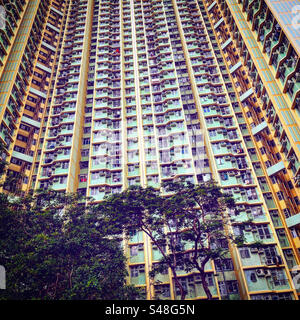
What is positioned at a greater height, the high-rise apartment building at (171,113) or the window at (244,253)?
the high-rise apartment building at (171,113)

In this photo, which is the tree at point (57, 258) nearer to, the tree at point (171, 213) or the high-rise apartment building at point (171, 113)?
the tree at point (171, 213)

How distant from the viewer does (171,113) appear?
95.7 feet

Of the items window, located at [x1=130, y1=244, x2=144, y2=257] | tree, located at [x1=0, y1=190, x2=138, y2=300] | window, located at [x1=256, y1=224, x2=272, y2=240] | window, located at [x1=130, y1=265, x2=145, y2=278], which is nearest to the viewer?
tree, located at [x1=0, y1=190, x2=138, y2=300]

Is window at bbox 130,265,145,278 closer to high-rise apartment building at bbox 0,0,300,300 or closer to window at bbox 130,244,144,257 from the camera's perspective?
high-rise apartment building at bbox 0,0,300,300

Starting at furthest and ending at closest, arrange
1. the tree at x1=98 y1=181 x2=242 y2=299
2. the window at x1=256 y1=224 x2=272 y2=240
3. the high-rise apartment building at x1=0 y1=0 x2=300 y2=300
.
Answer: the window at x1=256 y1=224 x2=272 y2=240 < the high-rise apartment building at x1=0 y1=0 x2=300 y2=300 < the tree at x1=98 y1=181 x2=242 y2=299

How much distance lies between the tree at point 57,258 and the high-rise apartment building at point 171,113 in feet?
11.0

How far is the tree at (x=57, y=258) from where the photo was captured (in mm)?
11797

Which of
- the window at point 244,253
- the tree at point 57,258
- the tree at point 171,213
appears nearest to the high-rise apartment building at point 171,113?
the window at point 244,253

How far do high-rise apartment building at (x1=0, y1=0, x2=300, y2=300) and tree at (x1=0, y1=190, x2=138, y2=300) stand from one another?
3355 mm

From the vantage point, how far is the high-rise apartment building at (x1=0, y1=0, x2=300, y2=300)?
19.9m

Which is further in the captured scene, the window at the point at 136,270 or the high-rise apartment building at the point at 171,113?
the window at the point at 136,270

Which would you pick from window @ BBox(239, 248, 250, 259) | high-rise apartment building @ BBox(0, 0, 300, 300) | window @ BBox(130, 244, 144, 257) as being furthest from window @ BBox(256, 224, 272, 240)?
window @ BBox(130, 244, 144, 257)

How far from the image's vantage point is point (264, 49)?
862 inches

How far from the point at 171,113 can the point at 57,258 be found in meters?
20.0
